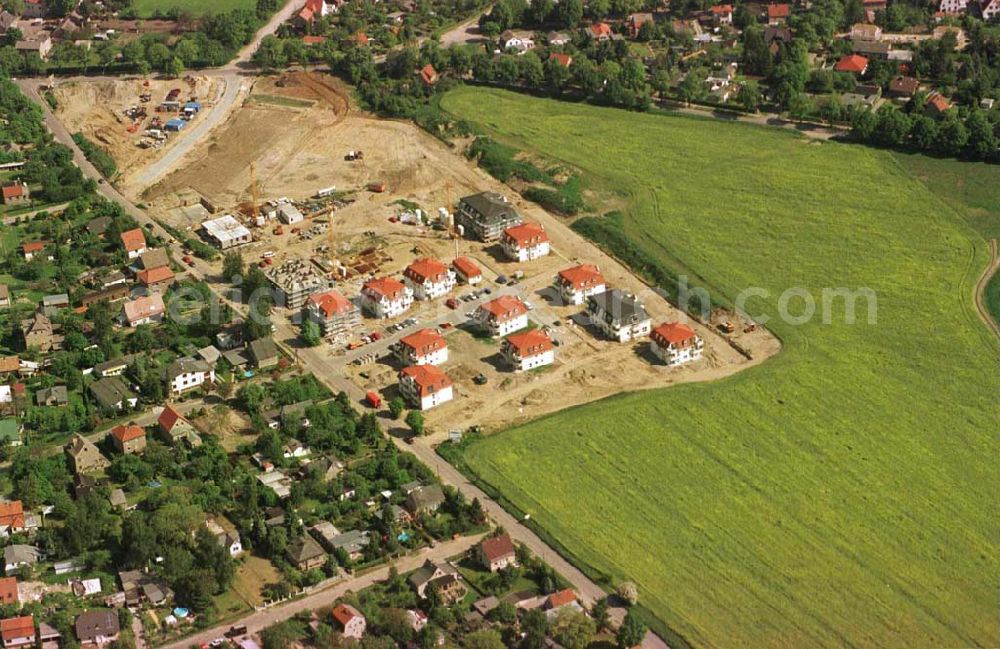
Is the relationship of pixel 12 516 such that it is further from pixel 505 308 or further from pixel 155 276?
pixel 505 308

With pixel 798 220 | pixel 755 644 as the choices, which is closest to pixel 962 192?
pixel 798 220

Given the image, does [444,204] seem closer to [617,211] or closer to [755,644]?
[617,211]

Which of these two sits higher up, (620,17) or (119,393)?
(620,17)

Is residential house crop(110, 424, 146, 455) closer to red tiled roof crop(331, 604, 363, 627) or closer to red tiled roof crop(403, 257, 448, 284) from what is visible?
red tiled roof crop(331, 604, 363, 627)

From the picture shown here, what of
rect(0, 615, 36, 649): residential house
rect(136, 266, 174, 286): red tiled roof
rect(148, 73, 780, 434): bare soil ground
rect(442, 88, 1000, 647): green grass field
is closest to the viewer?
rect(0, 615, 36, 649): residential house

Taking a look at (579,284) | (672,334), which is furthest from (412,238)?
(672,334)

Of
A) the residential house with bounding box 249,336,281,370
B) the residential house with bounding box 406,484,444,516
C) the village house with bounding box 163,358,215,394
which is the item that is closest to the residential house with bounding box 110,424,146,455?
the village house with bounding box 163,358,215,394

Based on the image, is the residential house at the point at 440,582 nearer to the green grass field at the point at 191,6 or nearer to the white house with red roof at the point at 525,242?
the white house with red roof at the point at 525,242
